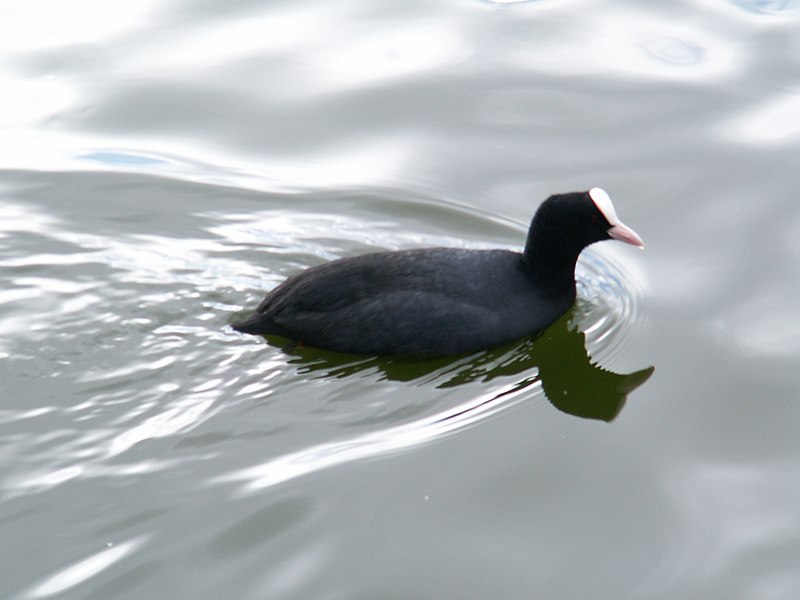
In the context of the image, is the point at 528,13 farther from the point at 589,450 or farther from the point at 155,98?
the point at 589,450

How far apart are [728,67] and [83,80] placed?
5.00 m

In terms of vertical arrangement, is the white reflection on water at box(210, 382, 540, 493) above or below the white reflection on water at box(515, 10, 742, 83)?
below

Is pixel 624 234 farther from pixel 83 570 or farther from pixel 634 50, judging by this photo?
pixel 634 50

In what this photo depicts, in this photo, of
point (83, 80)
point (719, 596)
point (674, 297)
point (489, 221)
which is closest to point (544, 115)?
point (489, 221)

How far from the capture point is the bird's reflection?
6098 mm

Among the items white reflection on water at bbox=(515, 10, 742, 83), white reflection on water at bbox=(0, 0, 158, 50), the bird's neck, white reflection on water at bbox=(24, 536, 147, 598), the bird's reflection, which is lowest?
the bird's reflection

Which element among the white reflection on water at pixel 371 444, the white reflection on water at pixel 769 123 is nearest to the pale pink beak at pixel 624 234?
the white reflection on water at pixel 371 444

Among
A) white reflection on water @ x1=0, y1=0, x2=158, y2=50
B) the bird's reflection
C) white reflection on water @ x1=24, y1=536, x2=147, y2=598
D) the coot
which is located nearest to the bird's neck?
the coot

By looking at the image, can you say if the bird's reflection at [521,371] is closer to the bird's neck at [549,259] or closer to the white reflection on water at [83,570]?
the bird's neck at [549,259]

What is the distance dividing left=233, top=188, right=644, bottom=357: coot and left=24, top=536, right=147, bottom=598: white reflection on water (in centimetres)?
171

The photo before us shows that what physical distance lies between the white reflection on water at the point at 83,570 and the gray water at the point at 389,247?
0.4 inches

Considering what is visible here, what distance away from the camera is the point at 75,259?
6.98 meters

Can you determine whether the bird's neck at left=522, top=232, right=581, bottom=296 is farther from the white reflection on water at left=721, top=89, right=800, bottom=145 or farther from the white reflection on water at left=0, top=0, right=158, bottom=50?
the white reflection on water at left=0, top=0, right=158, bottom=50

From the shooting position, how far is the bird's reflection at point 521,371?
6.10 metres
